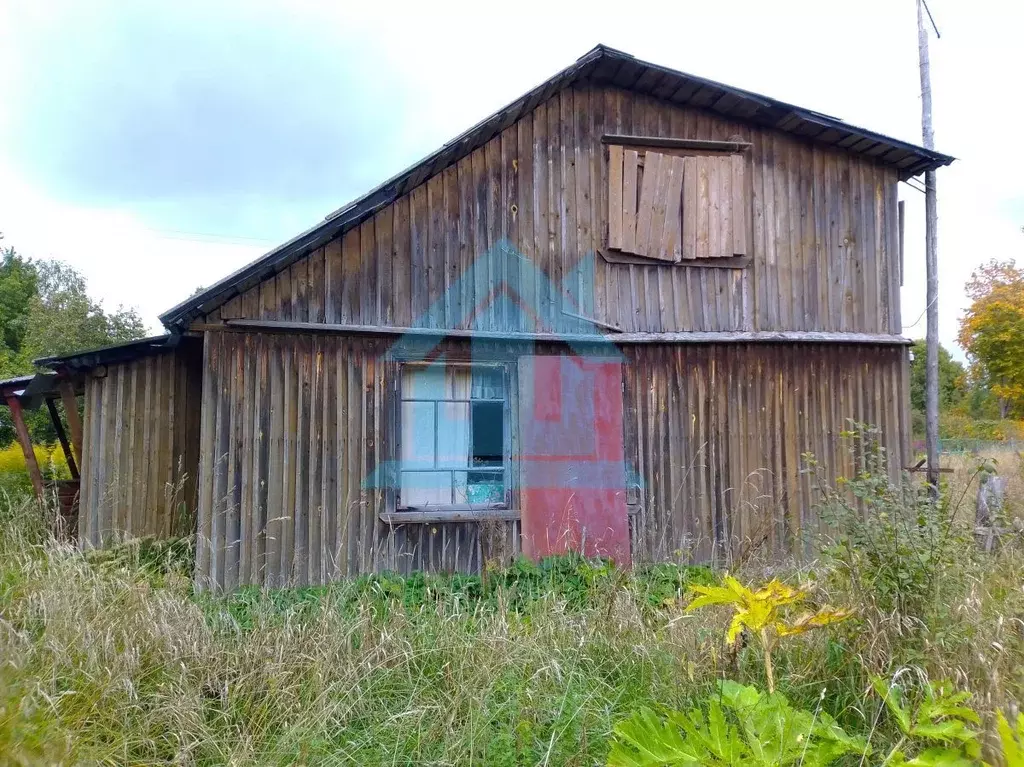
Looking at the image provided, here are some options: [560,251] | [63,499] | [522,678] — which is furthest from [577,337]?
[63,499]

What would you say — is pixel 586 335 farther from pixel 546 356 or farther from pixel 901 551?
pixel 901 551

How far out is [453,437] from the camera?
695cm

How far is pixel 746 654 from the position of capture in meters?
3.46

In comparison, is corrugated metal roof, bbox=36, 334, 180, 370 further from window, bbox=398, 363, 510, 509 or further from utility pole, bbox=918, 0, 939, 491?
utility pole, bbox=918, 0, 939, 491

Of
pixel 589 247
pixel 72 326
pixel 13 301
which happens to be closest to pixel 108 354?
pixel 589 247

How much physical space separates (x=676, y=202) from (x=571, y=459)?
306 cm

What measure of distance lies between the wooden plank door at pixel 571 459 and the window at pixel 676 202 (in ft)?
4.88

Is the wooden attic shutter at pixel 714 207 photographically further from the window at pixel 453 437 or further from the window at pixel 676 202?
the window at pixel 453 437

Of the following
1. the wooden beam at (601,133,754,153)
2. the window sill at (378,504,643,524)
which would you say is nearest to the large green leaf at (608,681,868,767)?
the window sill at (378,504,643,524)

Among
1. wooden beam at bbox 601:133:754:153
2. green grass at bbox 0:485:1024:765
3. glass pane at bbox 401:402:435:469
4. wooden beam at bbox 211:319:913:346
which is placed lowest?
green grass at bbox 0:485:1024:765

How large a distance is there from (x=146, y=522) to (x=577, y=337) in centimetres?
489

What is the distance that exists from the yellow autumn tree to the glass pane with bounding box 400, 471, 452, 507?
2798 centimetres

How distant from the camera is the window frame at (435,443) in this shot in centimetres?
672

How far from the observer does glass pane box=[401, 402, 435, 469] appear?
6.81 m
